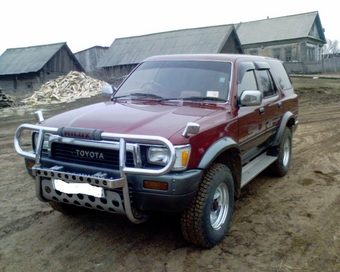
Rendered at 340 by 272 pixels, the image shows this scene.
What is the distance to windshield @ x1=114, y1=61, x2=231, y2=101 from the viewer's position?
14.4 ft

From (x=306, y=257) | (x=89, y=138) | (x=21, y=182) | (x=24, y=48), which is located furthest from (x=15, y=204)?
(x=24, y=48)

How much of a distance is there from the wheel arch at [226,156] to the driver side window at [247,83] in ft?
2.57

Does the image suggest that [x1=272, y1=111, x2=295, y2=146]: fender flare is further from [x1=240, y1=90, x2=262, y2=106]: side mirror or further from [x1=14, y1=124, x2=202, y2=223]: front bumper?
[x1=14, y1=124, x2=202, y2=223]: front bumper

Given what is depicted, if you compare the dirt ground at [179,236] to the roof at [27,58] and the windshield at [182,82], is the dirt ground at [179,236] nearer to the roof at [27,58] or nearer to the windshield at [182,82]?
the windshield at [182,82]

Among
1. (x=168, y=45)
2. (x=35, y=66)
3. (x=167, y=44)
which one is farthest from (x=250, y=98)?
(x=35, y=66)

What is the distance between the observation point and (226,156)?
405 cm

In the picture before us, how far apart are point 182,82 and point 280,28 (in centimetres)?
4344

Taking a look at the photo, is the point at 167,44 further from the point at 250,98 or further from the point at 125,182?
the point at 125,182

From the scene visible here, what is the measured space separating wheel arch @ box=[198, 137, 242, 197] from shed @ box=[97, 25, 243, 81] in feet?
A: 89.0

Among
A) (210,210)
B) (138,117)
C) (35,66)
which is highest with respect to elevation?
(35,66)

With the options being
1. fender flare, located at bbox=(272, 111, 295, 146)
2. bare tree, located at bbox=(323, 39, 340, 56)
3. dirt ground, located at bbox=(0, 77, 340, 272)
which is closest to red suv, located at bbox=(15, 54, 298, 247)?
dirt ground, located at bbox=(0, 77, 340, 272)

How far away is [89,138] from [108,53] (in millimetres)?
35298

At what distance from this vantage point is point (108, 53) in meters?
37.2

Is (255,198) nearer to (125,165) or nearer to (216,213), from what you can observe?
(216,213)
